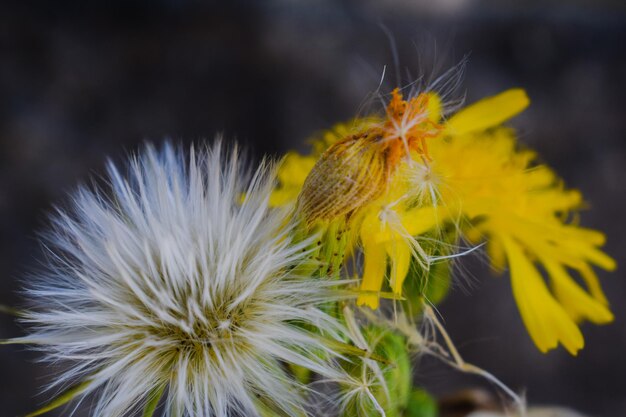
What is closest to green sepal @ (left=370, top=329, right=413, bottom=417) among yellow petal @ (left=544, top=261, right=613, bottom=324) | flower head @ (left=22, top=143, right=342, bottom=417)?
flower head @ (left=22, top=143, right=342, bottom=417)

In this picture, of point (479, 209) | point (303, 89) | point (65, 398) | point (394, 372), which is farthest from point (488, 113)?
point (303, 89)

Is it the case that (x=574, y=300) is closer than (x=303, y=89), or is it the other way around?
(x=574, y=300)

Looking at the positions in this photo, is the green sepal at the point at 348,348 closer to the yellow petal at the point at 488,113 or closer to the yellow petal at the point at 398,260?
the yellow petal at the point at 398,260

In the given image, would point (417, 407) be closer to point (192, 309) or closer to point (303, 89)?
point (192, 309)

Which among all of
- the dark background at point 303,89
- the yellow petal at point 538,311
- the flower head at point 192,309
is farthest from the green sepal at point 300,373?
the dark background at point 303,89

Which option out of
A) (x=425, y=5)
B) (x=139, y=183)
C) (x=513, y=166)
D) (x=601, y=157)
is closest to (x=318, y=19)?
(x=425, y=5)
